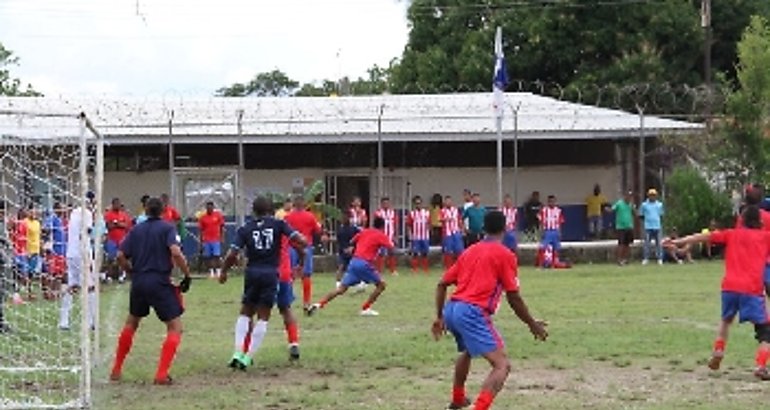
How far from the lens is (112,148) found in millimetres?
34500

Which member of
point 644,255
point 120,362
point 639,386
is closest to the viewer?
point 639,386

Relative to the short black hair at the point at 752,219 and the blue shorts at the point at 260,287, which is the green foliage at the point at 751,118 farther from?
the blue shorts at the point at 260,287

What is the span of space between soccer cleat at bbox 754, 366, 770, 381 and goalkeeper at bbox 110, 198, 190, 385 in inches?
213

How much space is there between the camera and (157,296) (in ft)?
44.5

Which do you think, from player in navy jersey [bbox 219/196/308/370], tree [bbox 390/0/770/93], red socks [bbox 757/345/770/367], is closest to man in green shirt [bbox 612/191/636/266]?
Answer: tree [bbox 390/0/770/93]

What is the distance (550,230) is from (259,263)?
60.7ft

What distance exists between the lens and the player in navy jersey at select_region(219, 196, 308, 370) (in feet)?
47.8

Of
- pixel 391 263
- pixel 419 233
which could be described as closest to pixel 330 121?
pixel 419 233

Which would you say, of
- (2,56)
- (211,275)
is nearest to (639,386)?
(211,275)

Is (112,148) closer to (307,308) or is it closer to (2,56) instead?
(307,308)

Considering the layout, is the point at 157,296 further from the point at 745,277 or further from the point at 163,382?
the point at 745,277

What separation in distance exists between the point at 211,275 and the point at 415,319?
38.6 ft

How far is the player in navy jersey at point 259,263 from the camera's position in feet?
47.8

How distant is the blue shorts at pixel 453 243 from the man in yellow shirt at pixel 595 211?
5723mm
